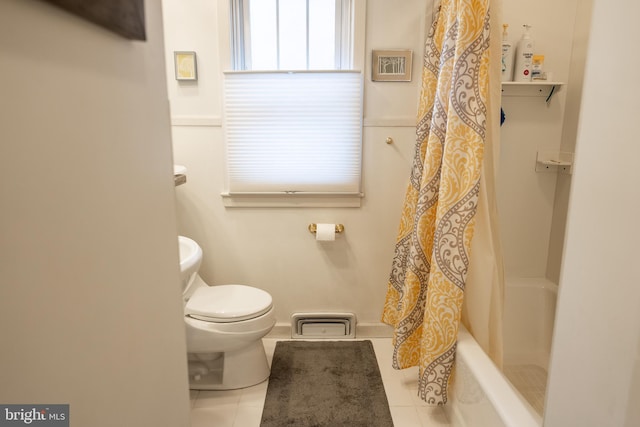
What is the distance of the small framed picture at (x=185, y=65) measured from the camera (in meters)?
2.05

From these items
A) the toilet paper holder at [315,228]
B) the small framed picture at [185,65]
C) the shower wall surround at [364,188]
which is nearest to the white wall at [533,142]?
the shower wall surround at [364,188]

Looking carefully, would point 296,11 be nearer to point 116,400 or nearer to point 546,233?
point 546,233

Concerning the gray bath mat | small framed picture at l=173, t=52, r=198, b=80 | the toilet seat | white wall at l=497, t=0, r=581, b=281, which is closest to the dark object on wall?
the toilet seat

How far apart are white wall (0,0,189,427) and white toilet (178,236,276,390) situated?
Answer: 94cm

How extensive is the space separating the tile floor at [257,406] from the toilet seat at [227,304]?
41 cm

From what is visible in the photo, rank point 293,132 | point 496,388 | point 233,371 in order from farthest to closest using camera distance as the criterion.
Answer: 1. point 293,132
2. point 233,371
3. point 496,388

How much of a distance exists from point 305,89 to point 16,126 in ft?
5.82

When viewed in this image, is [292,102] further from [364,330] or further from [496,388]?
[496,388]

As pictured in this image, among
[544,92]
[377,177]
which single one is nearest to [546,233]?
[544,92]

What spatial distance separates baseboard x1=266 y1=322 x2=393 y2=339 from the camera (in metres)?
2.35

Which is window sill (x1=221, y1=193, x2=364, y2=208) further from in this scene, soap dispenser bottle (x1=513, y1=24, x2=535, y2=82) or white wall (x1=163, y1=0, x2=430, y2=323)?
soap dispenser bottle (x1=513, y1=24, x2=535, y2=82)

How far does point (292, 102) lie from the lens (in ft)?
6.79

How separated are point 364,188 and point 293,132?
52 centimetres

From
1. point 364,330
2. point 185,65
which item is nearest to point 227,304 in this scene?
point 364,330
